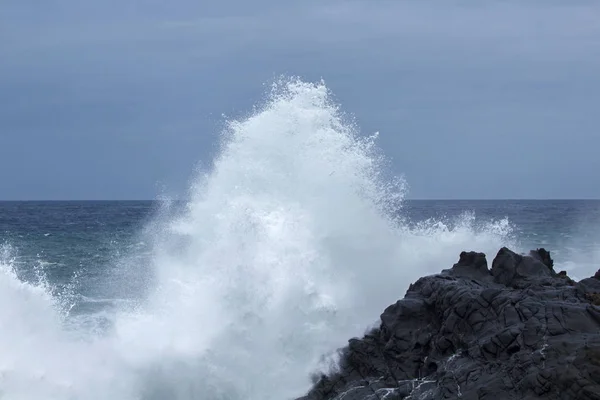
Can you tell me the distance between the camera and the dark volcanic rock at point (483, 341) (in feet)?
39.5

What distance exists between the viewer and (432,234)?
2358cm

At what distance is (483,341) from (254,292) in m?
6.65

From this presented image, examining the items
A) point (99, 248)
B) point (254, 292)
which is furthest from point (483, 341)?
point (99, 248)

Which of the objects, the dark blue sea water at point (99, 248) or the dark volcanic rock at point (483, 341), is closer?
the dark volcanic rock at point (483, 341)

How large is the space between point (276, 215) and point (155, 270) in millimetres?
Result: 6161

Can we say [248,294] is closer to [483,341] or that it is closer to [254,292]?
[254,292]

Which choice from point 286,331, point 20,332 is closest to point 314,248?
point 286,331

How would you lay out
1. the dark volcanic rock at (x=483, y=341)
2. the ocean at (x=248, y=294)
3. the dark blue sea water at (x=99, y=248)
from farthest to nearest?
the dark blue sea water at (x=99, y=248), the ocean at (x=248, y=294), the dark volcanic rock at (x=483, y=341)

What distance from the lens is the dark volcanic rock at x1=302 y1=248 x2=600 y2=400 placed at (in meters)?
12.0

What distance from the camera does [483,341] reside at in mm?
13242

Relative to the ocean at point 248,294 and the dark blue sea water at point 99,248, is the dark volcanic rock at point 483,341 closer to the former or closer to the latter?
the ocean at point 248,294

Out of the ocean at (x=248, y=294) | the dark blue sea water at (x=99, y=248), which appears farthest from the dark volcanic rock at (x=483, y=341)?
the dark blue sea water at (x=99, y=248)

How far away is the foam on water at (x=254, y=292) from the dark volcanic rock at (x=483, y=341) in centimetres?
168

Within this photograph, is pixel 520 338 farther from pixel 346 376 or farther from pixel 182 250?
pixel 182 250
